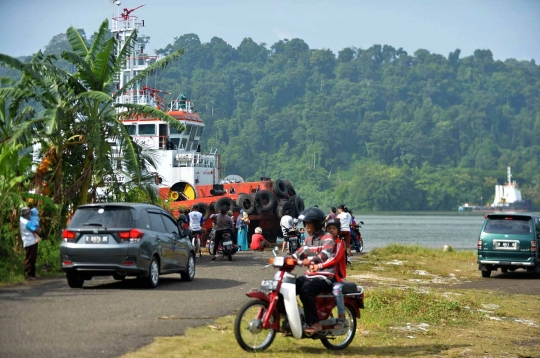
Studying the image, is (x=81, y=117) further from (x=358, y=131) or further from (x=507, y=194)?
(x=358, y=131)

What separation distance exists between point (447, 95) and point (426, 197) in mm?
65647

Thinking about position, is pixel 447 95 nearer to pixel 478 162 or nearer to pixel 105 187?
pixel 478 162

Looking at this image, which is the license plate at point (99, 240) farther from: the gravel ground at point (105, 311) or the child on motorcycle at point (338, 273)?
the child on motorcycle at point (338, 273)

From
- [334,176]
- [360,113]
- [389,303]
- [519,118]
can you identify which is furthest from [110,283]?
[519,118]

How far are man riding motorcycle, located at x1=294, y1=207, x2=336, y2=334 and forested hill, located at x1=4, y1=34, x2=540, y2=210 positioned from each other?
365 ft

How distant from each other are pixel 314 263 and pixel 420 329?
339 centimetres

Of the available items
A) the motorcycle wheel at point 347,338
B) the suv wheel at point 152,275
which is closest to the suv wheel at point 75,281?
the suv wheel at point 152,275

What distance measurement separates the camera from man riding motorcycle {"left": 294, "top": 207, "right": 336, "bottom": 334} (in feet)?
33.8

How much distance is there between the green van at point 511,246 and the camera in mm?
22016

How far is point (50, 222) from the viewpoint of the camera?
21.2m

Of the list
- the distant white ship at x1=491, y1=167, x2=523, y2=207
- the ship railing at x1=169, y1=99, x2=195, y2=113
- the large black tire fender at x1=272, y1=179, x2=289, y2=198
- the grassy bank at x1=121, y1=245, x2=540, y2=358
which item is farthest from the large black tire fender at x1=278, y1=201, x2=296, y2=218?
the distant white ship at x1=491, y1=167, x2=523, y2=207

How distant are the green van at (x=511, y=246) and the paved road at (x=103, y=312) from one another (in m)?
6.77

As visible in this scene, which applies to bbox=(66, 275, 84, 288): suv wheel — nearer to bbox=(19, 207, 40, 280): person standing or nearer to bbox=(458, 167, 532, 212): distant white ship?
bbox=(19, 207, 40, 280): person standing

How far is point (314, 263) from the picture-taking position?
1056 cm
